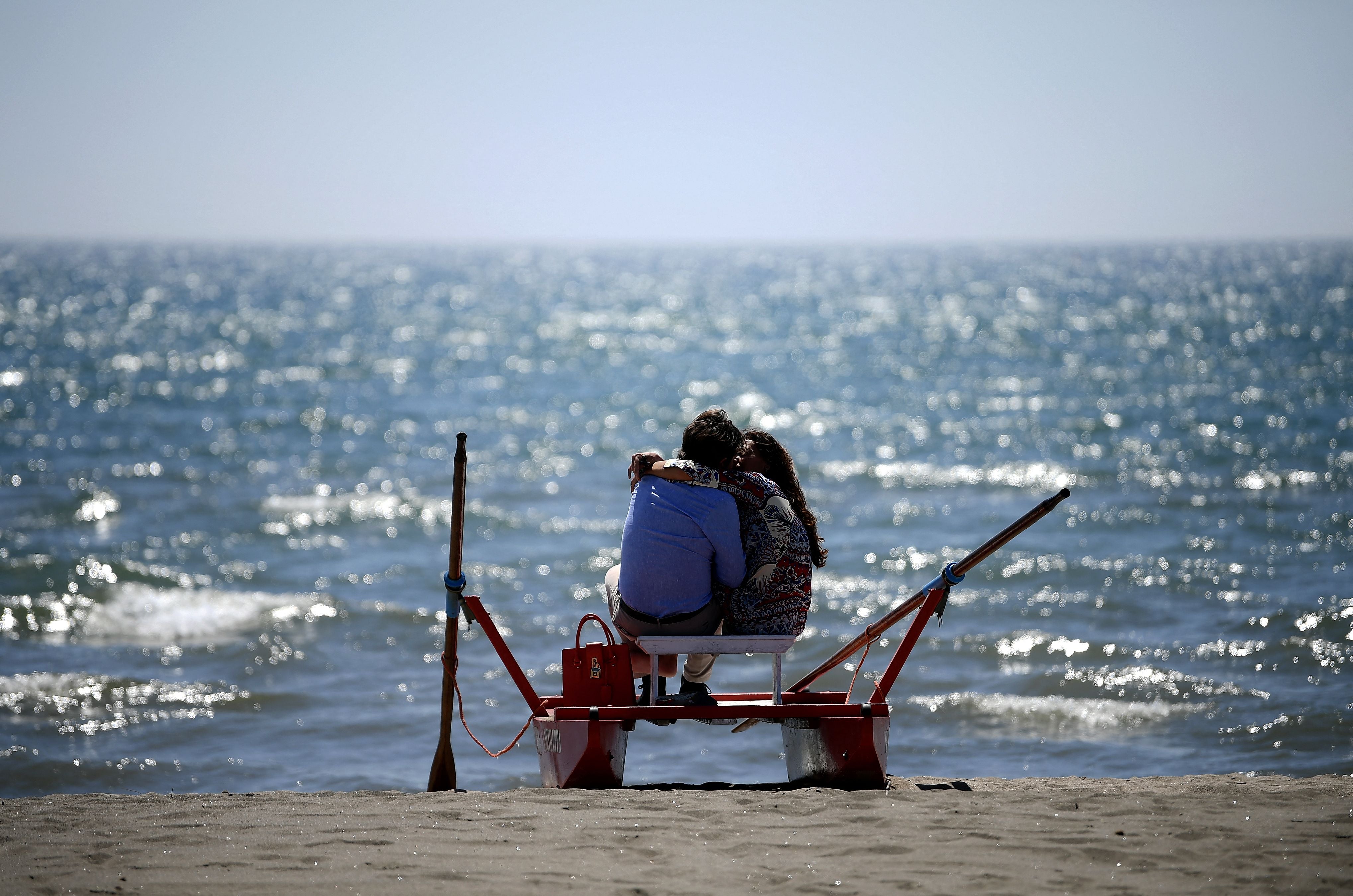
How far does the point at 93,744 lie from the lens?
789 centimetres

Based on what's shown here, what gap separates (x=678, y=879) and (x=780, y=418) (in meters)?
20.2

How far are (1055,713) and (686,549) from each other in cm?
410

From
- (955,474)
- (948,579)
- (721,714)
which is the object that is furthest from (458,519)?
(955,474)

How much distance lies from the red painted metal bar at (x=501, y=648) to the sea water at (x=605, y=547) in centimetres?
180

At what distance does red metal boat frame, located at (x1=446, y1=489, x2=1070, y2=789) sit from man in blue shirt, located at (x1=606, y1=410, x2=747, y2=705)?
28cm

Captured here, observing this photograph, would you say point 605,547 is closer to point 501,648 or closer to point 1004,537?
point 501,648

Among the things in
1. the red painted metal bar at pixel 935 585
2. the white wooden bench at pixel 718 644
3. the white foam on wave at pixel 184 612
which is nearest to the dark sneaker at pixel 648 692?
the white wooden bench at pixel 718 644

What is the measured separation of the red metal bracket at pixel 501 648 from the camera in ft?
18.2

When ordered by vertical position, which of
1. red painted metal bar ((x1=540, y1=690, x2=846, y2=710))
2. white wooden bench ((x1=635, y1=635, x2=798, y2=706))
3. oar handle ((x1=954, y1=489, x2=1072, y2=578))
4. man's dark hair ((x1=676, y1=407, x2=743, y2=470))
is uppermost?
man's dark hair ((x1=676, y1=407, x2=743, y2=470))

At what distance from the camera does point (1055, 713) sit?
27.6 ft

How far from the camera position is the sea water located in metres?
7.96

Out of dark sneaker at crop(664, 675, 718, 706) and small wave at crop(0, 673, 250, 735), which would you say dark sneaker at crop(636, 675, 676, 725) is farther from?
small wave at crop(0, 673, 250, 735)

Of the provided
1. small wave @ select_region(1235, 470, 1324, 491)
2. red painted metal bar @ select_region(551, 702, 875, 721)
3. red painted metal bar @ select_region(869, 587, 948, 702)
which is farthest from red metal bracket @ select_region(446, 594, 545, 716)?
small wave @ select_region(1235, 470, 1324, 491)

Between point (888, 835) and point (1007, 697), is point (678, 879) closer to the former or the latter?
point (888, 835)
